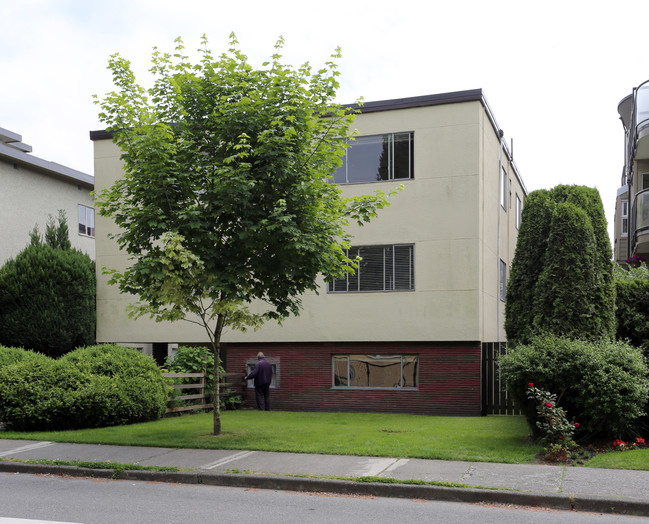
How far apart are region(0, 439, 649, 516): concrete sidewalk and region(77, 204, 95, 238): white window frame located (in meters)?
22.3

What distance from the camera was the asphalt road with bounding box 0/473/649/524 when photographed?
278 inches

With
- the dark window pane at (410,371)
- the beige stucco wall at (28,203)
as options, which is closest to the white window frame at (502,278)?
the dark window pane at (410,371)

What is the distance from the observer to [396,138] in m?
18.5

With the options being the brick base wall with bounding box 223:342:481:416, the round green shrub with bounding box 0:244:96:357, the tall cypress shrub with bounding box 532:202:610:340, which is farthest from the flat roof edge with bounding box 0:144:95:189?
the tall cypress shrub with bounding box 532:202:610:340

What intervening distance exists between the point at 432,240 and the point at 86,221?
2018cm

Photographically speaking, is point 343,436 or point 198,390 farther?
point 198,390

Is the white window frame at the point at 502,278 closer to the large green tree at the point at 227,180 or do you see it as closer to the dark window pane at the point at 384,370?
the dark window pane at the point at 384,370

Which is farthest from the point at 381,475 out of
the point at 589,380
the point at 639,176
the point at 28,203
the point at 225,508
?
the point at 28,203

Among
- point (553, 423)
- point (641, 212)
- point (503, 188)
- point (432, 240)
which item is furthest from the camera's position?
point (641, 212)

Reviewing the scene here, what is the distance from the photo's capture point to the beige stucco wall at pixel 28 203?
27.6 metres

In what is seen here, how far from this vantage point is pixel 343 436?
12.2 meters

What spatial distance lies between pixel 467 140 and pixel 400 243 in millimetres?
3088

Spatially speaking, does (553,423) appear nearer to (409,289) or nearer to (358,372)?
(409,289)

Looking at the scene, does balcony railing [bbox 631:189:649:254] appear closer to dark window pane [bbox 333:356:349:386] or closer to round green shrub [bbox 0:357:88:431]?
dark window pane [bbox 333:356:349:386]
